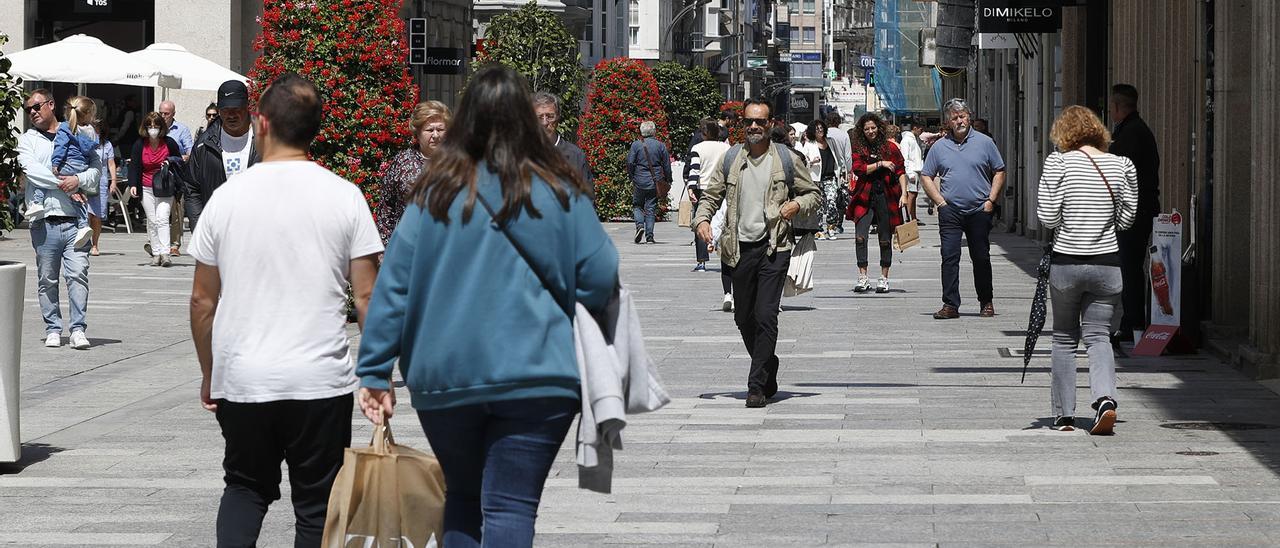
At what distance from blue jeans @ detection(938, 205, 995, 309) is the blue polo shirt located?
0.26ft

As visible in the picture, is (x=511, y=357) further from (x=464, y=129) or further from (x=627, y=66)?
(x=627, y=66)

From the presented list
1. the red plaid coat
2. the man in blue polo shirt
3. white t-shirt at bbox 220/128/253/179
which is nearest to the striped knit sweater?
white t-shirt at bbox 220/128/253/179

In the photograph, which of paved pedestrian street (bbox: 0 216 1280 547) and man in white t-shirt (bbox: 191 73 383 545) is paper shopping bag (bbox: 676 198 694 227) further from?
man in white t-shirt (bbox: 191 73 383 545)

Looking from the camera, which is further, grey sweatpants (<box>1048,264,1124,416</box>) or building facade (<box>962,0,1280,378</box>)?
building facade (<box>962,0,1280,378</box>)

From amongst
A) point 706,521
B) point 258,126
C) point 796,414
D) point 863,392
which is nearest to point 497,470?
point 258,126

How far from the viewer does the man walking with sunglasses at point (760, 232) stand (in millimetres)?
11266

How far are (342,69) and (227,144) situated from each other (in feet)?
15.7

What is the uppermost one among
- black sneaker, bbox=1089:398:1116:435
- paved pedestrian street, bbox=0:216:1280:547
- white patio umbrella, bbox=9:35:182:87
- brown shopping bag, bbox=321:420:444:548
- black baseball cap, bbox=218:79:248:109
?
white patio umbrella, bbox=9:35:182:87

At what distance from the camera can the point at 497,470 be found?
16.2 feet

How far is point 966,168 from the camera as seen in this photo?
57.0ft

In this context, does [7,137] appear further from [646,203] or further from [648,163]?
[648,163]

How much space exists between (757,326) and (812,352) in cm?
314

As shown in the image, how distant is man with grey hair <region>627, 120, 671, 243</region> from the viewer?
29.2 metres

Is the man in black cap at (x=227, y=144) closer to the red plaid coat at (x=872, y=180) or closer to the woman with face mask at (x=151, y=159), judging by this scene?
the red plaid coat at (x=872, y=180)
